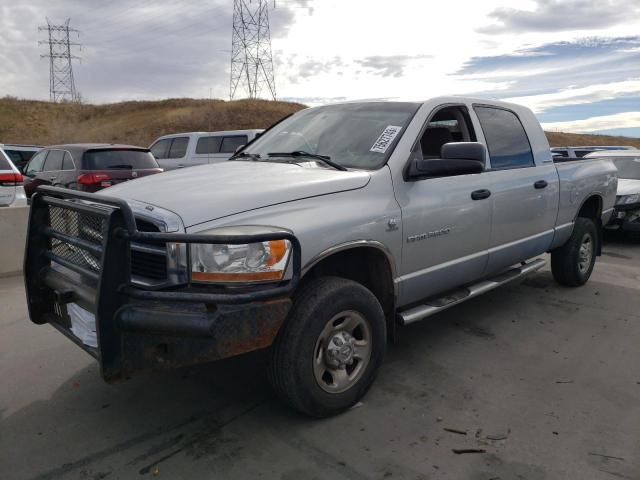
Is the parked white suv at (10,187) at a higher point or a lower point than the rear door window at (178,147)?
lower

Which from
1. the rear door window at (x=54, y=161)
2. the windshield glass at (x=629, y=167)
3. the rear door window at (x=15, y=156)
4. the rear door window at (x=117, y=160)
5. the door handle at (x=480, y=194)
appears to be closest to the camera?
the door handle at (x=480, y=194)

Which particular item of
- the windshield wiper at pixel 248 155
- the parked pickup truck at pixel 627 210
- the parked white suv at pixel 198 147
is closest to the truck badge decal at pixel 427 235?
the windshield wiper at pixel 248 155

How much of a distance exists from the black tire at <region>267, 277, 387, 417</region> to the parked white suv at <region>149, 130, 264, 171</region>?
35.1 ft

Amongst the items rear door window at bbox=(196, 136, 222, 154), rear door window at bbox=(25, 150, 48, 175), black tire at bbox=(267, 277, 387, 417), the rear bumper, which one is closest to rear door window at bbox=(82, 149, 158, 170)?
rear door window at bbox=(25, 150, 48, 175)

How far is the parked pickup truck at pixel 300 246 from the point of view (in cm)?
251

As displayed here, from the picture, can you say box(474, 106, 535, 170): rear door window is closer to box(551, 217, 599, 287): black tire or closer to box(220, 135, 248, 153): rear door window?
box(551, 217, 599, 287): black tire

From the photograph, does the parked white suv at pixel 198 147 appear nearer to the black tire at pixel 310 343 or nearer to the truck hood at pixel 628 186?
the truck hood at pixel 628 186

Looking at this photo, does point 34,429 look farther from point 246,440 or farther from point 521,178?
point 521,178

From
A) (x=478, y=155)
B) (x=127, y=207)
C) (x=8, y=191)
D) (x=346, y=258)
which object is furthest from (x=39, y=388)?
(x=8, y=191)

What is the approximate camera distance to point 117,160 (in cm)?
987

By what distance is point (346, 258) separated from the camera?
3369 mm

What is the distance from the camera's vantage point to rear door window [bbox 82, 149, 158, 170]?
964 cm

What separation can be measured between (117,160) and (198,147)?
15.4ft

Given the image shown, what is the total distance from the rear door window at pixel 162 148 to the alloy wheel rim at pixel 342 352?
1321 centimetres
